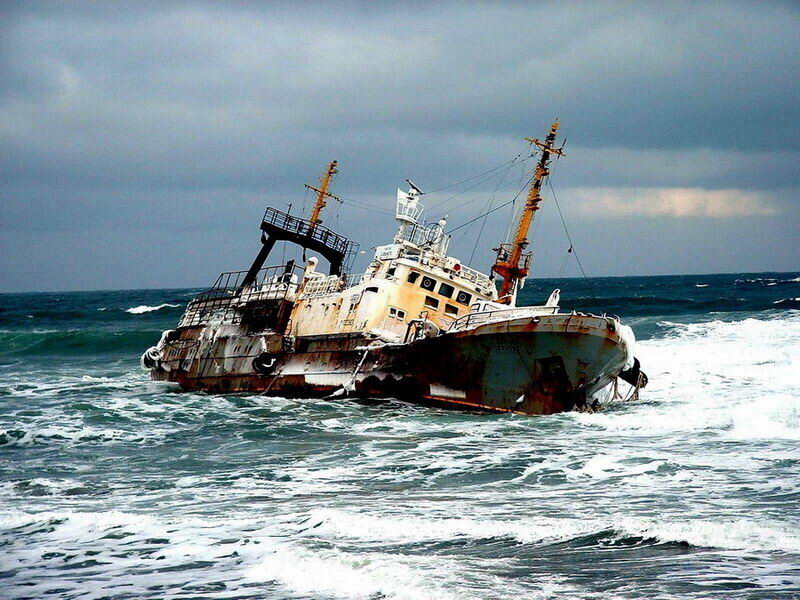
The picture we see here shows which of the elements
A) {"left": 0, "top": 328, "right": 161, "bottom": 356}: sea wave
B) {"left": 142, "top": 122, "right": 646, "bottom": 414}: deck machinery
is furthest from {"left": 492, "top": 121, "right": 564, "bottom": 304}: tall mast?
{"left": 0, "top": 328, "right": 161, "bottom": 356}: sea wave

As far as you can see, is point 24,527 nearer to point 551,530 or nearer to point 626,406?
point 551,530

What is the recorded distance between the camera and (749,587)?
30.1 ft

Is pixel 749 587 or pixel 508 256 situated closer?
pixel 749 587

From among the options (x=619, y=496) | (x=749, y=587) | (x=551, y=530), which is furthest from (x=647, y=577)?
(x=619, y=496)

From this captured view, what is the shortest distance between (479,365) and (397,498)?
8657 mm

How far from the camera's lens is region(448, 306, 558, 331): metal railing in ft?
72.1

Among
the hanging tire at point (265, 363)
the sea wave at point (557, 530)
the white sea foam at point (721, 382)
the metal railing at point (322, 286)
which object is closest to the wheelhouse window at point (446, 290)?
the metal railing at point (322, 286)

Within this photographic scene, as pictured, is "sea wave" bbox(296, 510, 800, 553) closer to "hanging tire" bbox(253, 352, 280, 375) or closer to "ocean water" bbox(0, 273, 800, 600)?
"ocean water" bbox(0, 273, 800, 600)

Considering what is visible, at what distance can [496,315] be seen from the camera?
74.5ft

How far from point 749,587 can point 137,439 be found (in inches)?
579

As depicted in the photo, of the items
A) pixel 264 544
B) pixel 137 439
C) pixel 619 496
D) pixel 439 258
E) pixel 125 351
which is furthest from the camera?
pixel 125 351

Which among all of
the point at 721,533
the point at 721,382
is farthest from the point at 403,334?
the point at 721,533

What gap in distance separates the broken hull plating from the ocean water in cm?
54

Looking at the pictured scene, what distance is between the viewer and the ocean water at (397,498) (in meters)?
9.93
